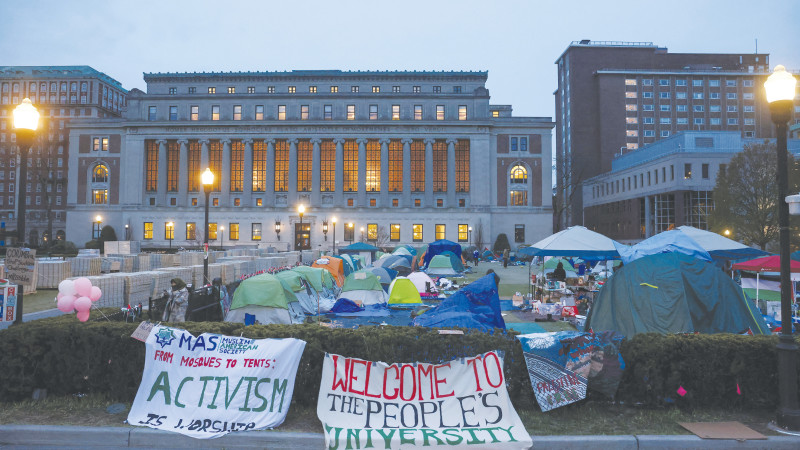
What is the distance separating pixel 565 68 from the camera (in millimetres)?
98250

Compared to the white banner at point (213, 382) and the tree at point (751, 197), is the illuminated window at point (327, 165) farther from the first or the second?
the white banner at point (213, 382)

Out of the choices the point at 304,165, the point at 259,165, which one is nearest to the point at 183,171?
the point at 259,165

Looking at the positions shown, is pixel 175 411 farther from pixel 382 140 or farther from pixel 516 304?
pixel 382 140

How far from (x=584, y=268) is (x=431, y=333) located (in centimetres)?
2642

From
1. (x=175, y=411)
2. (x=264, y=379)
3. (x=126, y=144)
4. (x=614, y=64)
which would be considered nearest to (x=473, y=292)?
(x=264, y=379)

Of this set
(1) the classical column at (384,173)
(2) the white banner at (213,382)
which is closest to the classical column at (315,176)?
(1) the classical column at (384,173)

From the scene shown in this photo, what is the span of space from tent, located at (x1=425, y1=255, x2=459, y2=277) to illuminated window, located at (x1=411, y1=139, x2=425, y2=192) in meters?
37.1

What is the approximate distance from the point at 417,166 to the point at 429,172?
2.53m

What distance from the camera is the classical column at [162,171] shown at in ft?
231

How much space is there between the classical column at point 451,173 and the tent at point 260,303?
55.9 m

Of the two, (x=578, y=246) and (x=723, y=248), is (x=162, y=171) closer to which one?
(x=578, y=246)

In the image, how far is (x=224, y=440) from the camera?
669 cm

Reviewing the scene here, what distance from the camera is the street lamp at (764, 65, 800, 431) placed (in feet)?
22.6

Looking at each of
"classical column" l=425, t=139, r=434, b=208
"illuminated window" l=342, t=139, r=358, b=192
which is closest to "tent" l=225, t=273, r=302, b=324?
A: "classical column" l=425, t=139, r=434, b=208
